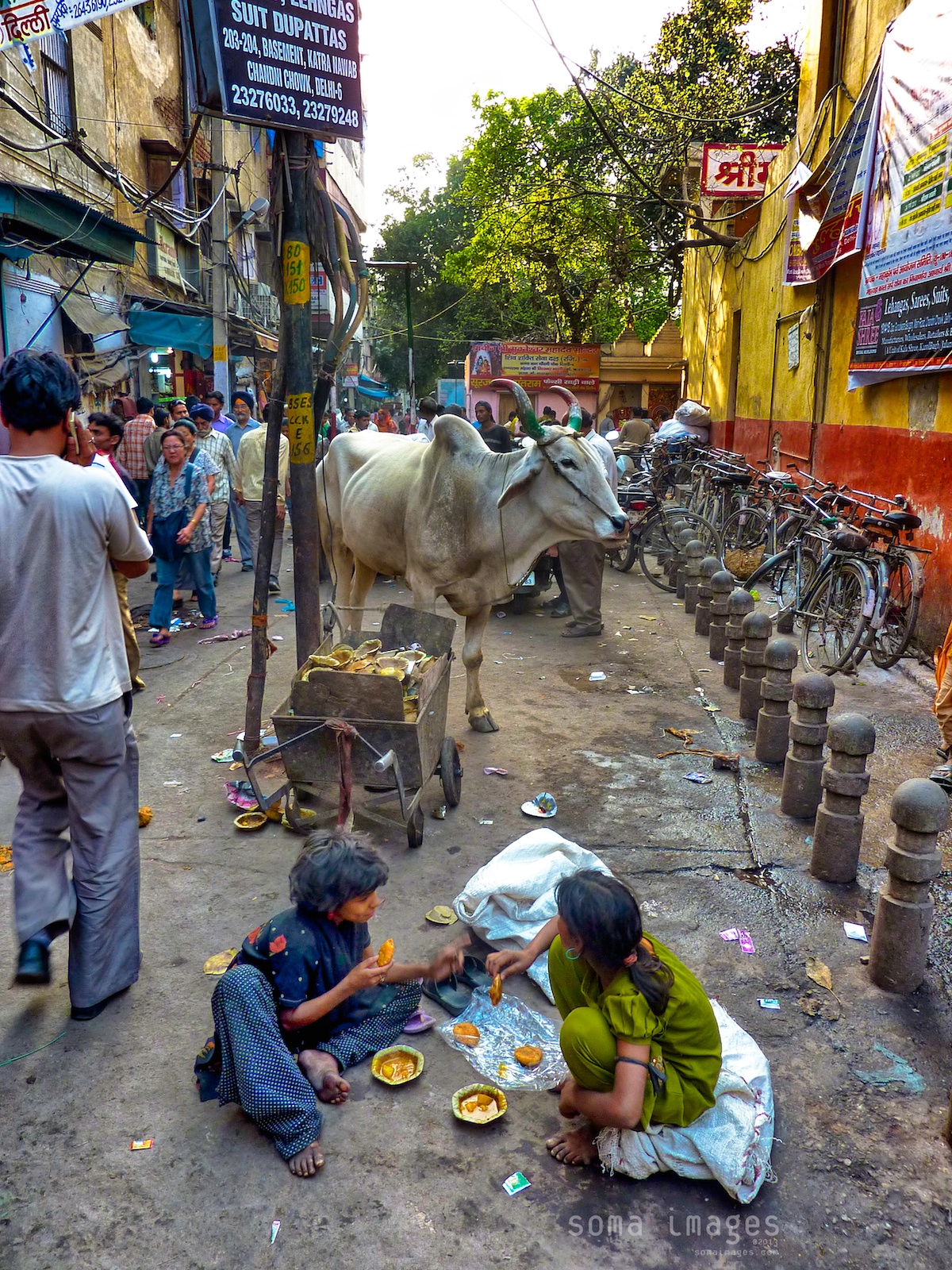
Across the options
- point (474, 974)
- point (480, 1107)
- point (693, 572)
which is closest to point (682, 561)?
point (693, 572)

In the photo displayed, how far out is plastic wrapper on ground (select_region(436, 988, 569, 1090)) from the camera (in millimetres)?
2928

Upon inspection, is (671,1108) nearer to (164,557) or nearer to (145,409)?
(164,557)

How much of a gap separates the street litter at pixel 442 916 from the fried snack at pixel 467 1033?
0.63 metres

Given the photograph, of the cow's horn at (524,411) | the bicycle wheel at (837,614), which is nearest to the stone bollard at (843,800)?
the cow's horn at (524,411)

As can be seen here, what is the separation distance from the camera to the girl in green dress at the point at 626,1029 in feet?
7.83

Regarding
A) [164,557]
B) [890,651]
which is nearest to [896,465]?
[890,651]

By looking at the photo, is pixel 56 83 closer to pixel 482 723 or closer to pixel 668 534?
pixel 668 534

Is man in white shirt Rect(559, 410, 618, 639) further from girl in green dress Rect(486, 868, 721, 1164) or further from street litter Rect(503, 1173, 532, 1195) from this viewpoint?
street litter Rect(503, 1173, 532, 1195)

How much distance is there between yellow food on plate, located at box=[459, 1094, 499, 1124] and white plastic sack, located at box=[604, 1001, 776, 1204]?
13.1 inches

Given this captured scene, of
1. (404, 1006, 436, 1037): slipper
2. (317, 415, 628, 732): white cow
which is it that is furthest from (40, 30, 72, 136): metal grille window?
(404, 1006, 436, 1037): slipper

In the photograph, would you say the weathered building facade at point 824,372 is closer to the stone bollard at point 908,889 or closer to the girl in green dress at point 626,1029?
the stone bollard at point 908,889

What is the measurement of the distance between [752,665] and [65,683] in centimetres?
459

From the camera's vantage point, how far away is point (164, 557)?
7.93m

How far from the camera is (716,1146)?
2.48 meters
